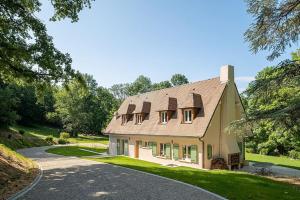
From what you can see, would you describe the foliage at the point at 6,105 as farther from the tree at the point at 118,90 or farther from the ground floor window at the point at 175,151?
the tree at the point at 118,90

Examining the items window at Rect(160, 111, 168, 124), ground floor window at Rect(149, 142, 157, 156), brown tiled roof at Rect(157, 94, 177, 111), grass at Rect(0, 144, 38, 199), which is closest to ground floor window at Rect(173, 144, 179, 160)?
ground floor window at Rect(149, 142, 157, 156)

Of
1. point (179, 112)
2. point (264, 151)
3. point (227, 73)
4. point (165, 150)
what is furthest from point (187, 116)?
point (264, 151)

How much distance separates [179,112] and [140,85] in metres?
73.3

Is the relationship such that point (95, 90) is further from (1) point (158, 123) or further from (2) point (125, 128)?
(1) point (158, 123)

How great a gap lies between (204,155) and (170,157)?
14.7 ft

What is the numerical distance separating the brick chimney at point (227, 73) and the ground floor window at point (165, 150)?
8.35 m

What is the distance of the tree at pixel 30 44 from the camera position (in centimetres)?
1419

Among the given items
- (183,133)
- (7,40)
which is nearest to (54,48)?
(7,40)

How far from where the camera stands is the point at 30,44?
14.8m

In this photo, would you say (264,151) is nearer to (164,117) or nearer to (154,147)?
(164,117)

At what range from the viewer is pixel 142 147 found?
32844mm

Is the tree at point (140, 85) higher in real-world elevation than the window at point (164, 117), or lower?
higher

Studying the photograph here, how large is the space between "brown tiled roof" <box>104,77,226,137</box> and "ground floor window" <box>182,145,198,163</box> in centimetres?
128

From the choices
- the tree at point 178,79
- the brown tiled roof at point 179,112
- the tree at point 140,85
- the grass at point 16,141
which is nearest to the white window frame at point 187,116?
the brown tiled roof at point 179,112
